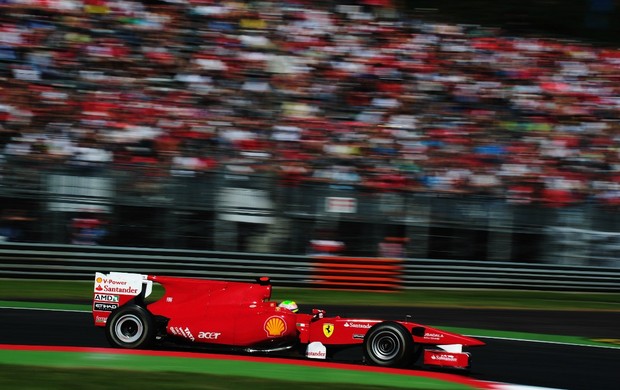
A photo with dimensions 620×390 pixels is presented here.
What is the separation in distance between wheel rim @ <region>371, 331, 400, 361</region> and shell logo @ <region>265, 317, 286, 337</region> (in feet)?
2.22

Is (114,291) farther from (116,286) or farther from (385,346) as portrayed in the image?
(385,346)

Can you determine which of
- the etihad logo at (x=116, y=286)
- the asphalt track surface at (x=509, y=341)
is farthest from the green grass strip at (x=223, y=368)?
the asphalt track surface at (x=509, y=341)

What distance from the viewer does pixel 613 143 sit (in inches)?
602

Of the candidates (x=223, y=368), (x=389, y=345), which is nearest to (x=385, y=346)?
(x=389, y=345)

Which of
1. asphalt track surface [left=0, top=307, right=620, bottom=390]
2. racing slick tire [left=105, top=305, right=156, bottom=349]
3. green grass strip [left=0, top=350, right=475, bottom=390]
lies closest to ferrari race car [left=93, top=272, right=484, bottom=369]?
racing slick tire [left=105, top=305, right=156, bottom=349]

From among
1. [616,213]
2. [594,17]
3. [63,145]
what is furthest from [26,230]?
[594,17]

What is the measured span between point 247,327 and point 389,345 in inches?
41.7

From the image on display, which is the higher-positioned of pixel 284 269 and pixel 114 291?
pixel 284 269

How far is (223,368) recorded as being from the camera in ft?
21.2

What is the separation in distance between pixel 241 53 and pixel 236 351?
8163 millimetres

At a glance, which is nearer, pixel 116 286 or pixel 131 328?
pixel 131 328

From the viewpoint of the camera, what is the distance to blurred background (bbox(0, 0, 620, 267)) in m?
12.4

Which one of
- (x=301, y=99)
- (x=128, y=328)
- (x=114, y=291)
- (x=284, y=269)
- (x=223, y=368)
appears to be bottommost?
(x=223, y=368)

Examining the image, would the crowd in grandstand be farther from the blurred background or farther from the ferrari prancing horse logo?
the ferrari prancing horse logo
